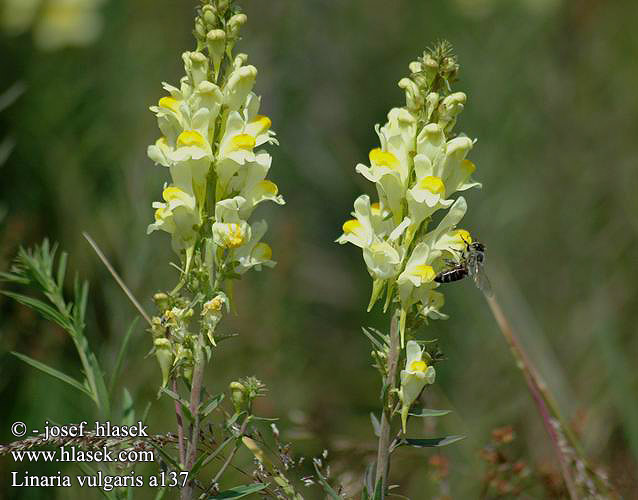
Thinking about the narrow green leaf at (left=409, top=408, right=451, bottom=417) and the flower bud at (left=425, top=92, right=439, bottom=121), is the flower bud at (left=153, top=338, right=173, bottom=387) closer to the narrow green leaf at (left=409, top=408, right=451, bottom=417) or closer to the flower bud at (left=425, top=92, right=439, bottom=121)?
the narrow green leaf at (left=409, top=408, right=451, bottom=417)

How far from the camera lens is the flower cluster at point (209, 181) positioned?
1218 millimetres

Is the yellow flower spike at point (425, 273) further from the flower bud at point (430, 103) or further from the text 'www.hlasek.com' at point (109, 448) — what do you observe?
the text 'www.hlasek.com' at point (109, 448)

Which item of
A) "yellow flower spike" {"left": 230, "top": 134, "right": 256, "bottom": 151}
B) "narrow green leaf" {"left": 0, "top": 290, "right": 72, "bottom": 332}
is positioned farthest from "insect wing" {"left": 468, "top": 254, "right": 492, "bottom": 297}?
"narrow green leaf" {"left": 0, "top": 290, "right": 72, "bottom": 332}

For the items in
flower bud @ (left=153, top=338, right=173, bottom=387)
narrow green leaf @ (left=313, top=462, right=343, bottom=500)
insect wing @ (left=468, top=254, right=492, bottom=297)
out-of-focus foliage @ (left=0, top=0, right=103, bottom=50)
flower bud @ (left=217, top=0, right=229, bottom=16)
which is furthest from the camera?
out-of-focus foliage @ (left=0, top=0, right=103, bottom=50)

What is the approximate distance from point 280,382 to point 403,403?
182 centimetres

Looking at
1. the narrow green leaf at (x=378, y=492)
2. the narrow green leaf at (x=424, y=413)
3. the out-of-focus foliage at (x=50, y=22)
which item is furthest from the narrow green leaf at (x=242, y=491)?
the out-of-focus foliage at (x=50, y=22)

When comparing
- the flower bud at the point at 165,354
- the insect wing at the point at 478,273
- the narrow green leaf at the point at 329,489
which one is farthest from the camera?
the insect wing at the point at 478,273

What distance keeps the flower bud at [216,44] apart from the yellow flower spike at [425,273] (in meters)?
0.45

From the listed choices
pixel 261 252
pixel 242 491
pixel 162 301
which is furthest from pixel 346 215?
pixel 242 491

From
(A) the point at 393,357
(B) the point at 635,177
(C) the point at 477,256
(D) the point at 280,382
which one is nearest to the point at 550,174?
(B) the point at 635,177

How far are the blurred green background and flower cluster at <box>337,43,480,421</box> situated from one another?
0.65 meters

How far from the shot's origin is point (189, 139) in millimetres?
1247

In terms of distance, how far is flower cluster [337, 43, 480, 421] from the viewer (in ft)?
4.12

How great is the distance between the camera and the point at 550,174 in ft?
12.2
